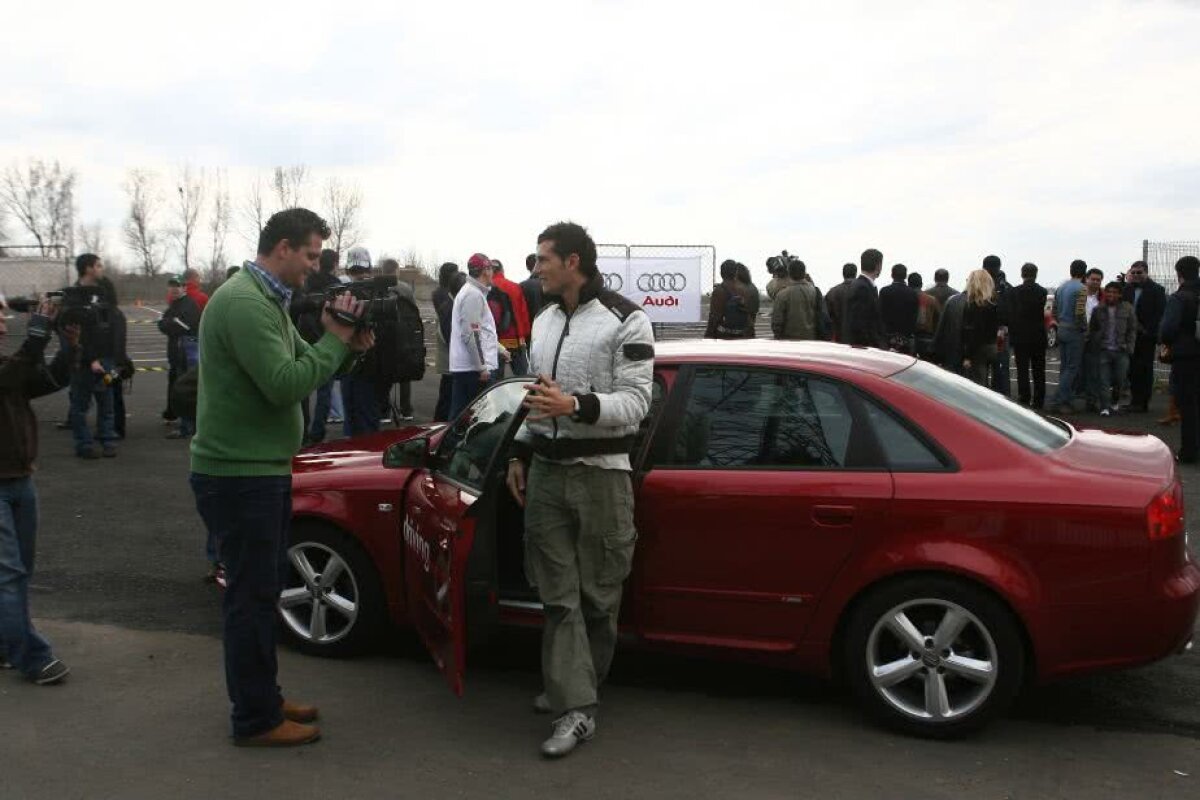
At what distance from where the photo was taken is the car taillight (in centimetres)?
409

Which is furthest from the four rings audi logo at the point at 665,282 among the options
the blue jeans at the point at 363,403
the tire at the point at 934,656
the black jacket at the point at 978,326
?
the tire at the point at 934,656

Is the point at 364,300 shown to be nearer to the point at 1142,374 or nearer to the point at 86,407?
the point at 86,407

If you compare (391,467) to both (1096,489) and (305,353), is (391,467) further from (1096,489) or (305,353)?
(1096,489)

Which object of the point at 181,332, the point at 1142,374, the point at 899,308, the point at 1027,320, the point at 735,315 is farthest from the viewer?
the point at 1142,374

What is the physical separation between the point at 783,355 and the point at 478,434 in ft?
4.52

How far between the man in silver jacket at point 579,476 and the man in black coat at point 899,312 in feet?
29.7

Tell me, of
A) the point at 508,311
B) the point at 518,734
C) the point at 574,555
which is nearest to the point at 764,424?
the point at 574,555

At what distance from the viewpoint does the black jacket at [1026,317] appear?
1401 centimetres

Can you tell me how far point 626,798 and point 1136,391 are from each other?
12513 millimetres

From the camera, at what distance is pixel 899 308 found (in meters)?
12.9

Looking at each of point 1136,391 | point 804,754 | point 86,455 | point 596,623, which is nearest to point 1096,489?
point 804,754

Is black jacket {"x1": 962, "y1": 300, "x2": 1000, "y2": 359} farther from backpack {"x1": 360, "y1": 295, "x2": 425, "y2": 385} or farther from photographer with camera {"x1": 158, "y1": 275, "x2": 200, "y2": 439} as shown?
photographer with camera {"x1": 158, "y1": 275, "x2": 200, "y2": 439}

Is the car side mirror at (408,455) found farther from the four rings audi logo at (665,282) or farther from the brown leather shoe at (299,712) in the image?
the four rings audi logo at (665,282)

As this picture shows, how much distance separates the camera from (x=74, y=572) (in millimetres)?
6918
